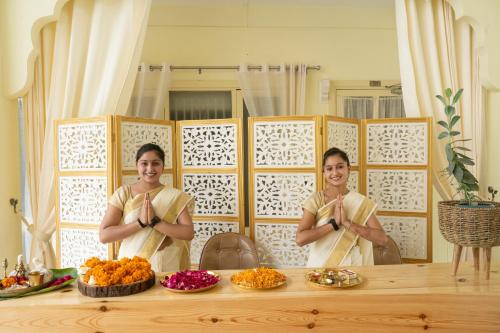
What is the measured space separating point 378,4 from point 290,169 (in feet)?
8.94

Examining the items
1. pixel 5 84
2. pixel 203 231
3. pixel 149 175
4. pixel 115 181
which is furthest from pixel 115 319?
pixel 5 84

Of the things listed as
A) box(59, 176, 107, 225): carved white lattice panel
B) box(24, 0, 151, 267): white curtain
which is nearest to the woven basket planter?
box(59, 176, 107, 225): carved white lattice panel

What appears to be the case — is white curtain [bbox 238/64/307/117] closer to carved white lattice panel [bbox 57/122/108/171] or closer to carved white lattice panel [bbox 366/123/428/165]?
carved white lattice panel [bbox 366/123/428/165]

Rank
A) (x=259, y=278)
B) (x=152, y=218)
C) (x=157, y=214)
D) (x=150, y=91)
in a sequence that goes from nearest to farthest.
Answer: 1. (x=259, y=278)
2. (x=152, y=218)
3. (x=157, y=214)
4. (x=150, y=91)

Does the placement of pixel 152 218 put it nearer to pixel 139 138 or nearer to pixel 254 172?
pixel 139 138

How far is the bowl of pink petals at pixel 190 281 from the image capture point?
60.5 inches

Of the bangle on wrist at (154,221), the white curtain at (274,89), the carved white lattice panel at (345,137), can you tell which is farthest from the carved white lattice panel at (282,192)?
the white curtain at (274,89)

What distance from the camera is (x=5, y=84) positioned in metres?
2.76

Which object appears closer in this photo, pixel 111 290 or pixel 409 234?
pixel 111 290

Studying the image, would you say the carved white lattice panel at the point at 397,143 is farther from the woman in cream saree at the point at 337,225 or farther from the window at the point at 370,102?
the window at the point at 370,102

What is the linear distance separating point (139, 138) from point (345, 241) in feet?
5.31

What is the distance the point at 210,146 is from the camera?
2795 mm

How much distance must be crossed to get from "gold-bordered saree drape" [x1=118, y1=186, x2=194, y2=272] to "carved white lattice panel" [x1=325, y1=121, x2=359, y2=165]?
116cm

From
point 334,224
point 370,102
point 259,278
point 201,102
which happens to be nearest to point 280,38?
point 201,102
